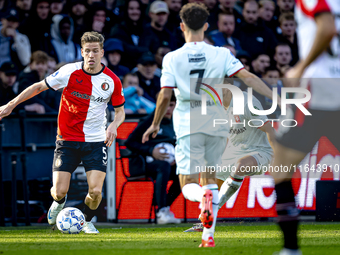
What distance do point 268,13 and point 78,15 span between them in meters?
4.26

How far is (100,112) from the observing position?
20.2ft

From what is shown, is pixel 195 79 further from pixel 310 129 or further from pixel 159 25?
pixel 159 25

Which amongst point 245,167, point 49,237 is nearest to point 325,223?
point 245,167

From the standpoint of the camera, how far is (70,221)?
231 inches

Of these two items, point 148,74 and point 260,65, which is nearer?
point 148,74

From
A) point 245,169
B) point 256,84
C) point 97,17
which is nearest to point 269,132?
point 245,169

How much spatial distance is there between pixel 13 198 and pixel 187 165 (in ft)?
13.0

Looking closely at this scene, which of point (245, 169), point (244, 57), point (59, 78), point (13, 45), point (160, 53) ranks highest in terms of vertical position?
point (13, 45)

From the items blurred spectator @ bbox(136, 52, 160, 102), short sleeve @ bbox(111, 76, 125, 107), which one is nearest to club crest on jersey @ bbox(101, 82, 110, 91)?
short sleeve @ bbox(111, 76, 125, 107)

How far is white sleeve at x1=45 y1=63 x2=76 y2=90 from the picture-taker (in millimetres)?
5867

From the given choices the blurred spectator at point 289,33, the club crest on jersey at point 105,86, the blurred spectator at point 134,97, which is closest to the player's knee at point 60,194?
the club crest on jersey at point 105,86

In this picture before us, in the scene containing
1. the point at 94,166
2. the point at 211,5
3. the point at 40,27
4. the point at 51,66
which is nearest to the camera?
the point at 94,166

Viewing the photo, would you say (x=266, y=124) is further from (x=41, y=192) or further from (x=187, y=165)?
(x=41, y=192)

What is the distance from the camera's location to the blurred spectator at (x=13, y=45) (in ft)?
30.5
